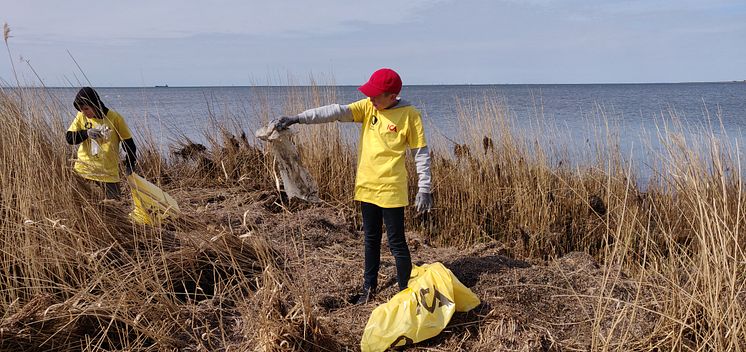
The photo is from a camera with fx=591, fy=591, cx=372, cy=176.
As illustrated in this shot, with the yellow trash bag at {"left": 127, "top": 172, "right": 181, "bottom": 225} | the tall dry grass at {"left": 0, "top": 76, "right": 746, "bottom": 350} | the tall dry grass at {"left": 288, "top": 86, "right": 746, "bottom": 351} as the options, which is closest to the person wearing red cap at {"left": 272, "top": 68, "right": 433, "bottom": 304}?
the tall dry grass at {"left": 0, "top": 76, "right": 746, "bottom": 350}

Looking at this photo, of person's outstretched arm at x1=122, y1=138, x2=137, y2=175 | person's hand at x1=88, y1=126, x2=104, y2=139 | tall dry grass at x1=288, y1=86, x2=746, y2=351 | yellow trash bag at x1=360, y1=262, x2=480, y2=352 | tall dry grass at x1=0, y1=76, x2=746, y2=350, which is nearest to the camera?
tall dry grass at x1=0, y1=76, x2=746, y2=350

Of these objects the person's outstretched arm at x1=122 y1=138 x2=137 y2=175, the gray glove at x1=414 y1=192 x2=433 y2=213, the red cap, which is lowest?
the gray glove at x1=414 y1=192 x2=433 y2=213

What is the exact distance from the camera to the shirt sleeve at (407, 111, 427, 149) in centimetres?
304

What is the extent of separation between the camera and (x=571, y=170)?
5133 millimetres

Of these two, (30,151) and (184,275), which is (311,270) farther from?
(30,151)

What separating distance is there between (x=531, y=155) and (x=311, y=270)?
2.33m

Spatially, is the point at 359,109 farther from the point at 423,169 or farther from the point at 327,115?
the point at 423,169

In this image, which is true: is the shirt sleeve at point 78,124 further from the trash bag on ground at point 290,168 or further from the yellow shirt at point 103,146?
the trash bag on ground at point 290,168

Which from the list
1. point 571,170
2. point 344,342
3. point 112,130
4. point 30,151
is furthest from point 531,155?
point 30,151

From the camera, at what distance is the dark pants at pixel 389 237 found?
3.04 m

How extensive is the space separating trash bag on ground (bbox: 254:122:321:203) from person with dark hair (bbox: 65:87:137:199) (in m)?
0.97

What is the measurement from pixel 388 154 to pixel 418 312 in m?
0.82

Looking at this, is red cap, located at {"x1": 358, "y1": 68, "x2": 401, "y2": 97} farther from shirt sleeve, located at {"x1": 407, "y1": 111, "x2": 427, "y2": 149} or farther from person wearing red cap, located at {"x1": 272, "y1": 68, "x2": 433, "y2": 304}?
shirt sleeve, located at {"x1": 407, "y1": 111, "x2": 427, "y2": 149}

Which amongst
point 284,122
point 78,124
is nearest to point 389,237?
point 284,122
